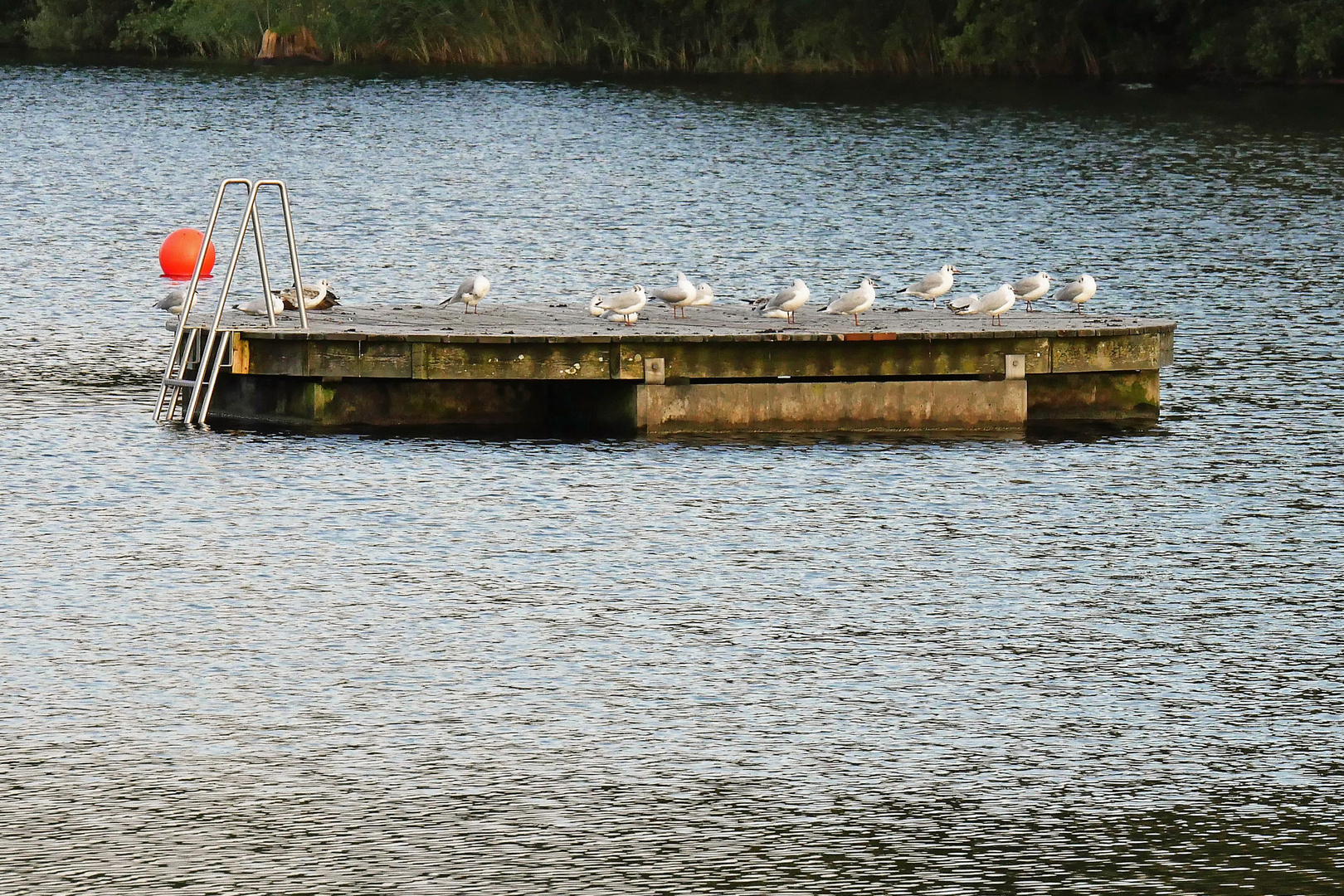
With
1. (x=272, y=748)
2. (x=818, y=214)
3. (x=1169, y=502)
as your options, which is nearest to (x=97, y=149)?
(x=818, y=214)

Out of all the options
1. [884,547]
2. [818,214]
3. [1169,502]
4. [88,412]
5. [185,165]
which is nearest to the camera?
[884,547]

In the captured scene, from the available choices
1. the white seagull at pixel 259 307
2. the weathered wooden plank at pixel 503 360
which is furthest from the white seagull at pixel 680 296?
the white seagull at pixel 259 307

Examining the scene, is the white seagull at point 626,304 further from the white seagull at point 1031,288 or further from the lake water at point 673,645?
the white seagull at point 1031,288

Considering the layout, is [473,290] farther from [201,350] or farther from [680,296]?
[201,350]

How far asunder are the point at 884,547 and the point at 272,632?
508cm

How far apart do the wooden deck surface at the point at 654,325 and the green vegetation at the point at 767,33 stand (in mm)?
53760

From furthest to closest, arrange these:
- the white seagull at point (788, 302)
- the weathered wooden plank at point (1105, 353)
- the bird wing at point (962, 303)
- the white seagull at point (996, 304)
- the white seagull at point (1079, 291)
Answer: the white seagull at point (1079, 291) < the bird wing at point (962, 303) < the white seagull at point (996, 304) < the white seagull at point (788, 302) < the weathered wooden plank at point (1105, 353)

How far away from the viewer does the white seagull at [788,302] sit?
2442cm

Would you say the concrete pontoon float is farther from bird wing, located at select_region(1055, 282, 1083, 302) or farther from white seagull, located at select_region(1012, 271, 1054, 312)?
bird wing, located at select_region(1055, 282, 1083, 302)

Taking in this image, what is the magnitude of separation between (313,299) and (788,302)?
16.0 ft

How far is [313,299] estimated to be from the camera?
2552 centimetres

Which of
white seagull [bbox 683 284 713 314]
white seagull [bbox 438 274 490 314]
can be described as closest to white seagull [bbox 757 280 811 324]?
white seagull [bbox 683 284 713 314]

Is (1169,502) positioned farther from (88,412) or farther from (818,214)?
(818,214)

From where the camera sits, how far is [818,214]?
1858 inches
